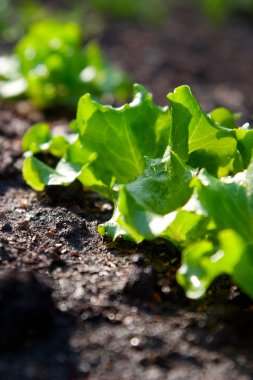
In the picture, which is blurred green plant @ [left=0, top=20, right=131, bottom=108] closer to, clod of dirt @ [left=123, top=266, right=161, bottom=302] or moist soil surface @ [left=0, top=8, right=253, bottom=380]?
moist soil surface @ [left=0, top=8, right=253, bottom=380]

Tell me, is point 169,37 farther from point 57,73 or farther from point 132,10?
point 57,73

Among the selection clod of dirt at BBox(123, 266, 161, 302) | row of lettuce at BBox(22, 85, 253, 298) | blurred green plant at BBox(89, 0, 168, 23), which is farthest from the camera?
blurred green plant at BBox(89, 0, 168, 23)

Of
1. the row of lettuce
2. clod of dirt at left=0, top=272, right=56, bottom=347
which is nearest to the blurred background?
the row of lettuce

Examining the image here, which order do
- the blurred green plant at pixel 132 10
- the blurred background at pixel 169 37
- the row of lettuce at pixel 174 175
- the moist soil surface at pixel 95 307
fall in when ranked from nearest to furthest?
the moist soil surface at pixel 95 307 → the row of lettuce at pixel 174 175 → the blurred background at pixel 169 37 → the blurred green plant at pixel 132 10

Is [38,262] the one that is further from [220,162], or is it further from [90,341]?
[220,162]

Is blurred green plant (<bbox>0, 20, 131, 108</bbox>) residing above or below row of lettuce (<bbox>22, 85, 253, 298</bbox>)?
below

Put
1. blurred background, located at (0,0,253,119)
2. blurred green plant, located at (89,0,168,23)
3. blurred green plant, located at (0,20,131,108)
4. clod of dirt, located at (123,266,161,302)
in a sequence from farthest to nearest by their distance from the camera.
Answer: blurred green plant, located at (89,0,168,23) < blurred background, located at (0,0,253,119) < blurred green plant, located at (0,20,131,108) < clod of dirt, located at (123,266,161,302)

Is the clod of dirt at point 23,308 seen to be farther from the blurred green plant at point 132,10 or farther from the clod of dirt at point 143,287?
the blurred green plant at point 132,10

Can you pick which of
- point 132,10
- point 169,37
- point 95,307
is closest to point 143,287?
point 95,307

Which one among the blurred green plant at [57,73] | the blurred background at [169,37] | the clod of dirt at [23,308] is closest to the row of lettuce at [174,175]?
the clod of dirt at [23,308]
